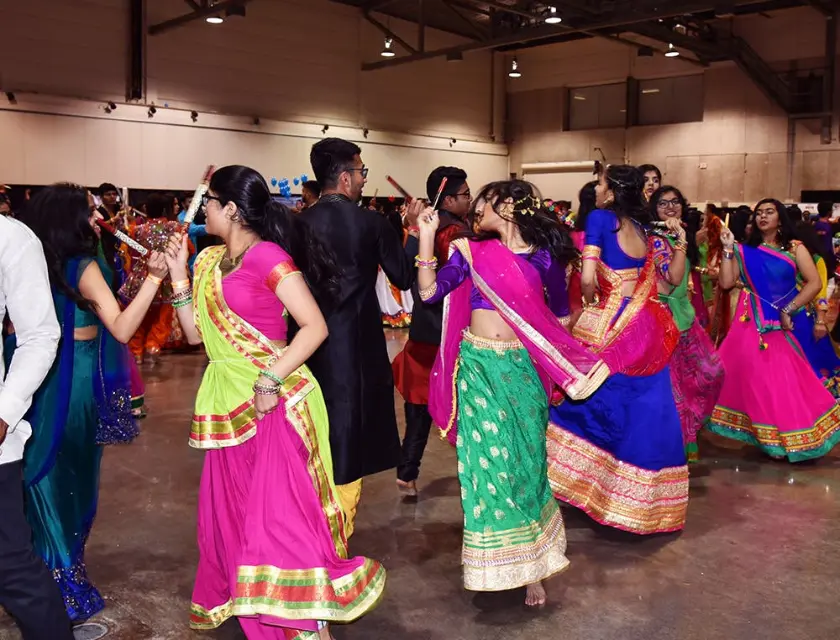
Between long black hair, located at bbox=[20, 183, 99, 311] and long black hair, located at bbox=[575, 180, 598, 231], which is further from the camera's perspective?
long black hair, located at bbox=[575, 180, 598, 231]

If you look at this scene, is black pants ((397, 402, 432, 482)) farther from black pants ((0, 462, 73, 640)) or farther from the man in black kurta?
black pants ((0, 462, 73, 640))

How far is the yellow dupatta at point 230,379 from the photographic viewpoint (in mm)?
2389

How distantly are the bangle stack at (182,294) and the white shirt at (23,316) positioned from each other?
501 millimetres

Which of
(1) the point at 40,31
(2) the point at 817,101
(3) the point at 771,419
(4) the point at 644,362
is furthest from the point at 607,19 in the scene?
(4) the point at 644,362

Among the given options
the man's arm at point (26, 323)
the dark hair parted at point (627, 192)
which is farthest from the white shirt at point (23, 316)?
the dark hair parted at point (627, 192)

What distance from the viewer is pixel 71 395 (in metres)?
2.69

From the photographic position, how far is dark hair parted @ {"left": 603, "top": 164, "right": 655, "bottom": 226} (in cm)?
370

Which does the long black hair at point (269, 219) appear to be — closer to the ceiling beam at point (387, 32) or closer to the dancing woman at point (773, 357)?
the dancing woman at point (773, 357)

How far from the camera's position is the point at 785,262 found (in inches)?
190

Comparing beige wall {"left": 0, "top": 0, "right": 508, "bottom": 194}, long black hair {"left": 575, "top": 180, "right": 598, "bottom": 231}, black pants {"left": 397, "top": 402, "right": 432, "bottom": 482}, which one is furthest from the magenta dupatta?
beige wall {"left": 0, "top": 0, "right": 508, "bottom": 194}

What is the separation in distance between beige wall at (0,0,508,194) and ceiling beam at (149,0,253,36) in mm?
168

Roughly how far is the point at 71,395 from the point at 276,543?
87cm

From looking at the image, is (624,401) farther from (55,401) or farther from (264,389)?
(55,401)

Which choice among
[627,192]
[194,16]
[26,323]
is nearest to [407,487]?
[627,192]
